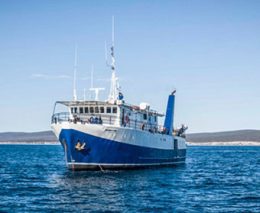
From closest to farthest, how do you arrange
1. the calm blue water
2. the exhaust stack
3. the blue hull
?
the calm blue water → the blue hull → the exhaust stack

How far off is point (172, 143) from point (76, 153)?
71.1 ft

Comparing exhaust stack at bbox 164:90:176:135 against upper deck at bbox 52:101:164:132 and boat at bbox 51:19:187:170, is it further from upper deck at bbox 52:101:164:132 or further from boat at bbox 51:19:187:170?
upper deck at bbox 52:101:164:132

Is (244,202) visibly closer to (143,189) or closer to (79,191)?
(143,189)

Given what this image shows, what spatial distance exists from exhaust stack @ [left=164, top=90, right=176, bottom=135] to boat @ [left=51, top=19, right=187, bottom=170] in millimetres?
8775

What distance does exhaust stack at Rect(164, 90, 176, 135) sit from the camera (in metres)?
71.2

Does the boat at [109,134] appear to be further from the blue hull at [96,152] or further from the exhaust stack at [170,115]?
the exhaust stack at [170,115]

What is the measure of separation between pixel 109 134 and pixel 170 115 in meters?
23.7

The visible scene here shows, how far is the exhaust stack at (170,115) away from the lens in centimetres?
7119

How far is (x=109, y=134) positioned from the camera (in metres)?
50.3

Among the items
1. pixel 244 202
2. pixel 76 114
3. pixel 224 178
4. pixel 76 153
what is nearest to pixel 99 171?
pixel 76 153

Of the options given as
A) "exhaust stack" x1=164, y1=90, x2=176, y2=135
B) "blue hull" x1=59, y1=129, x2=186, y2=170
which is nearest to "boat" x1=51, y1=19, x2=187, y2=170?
"blue hull" x1=59, y1=129, x2=186, y2=170

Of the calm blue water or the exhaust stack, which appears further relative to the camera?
the exhaust stack

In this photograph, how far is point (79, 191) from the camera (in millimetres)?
36875

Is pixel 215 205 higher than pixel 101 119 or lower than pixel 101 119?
lower
